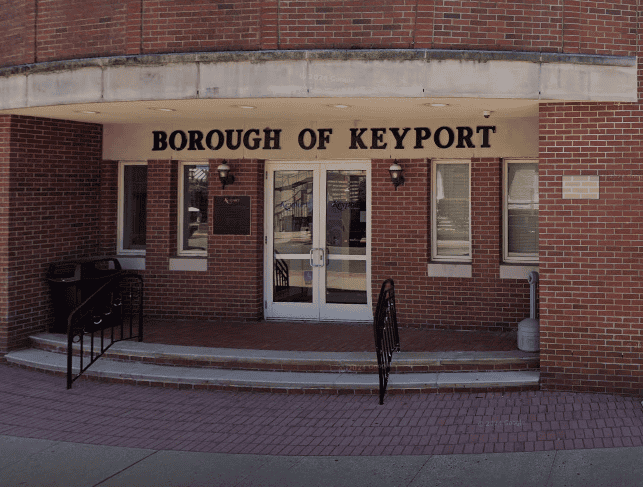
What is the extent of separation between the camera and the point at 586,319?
8242 millimetres

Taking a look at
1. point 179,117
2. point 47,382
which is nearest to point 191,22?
point 179,117

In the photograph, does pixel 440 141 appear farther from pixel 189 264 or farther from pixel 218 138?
pixel 189 264

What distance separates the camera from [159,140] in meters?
11.8

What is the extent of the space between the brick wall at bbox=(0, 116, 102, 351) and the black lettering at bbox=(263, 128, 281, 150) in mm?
2730

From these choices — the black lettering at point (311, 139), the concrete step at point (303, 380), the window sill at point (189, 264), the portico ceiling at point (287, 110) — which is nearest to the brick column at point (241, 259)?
the window sill at point (189, 264)

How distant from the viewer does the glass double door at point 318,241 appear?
37.1 feet

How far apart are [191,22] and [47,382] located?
15.5ft

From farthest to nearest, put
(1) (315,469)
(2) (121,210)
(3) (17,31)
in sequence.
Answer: (2) (121,210) → (3) (17,31) → (1) (315,469)

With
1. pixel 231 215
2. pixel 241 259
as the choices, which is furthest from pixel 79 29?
pixel 241 259

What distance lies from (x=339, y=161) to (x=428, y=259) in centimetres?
199

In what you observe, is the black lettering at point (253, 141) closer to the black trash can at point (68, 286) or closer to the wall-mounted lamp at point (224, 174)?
the wall-mounted lamp at point (224, 174)

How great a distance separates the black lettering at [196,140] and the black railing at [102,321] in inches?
88.3

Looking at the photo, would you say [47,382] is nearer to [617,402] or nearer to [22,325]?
[22,325]

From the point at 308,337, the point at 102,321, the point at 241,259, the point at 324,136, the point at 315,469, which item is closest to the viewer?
the point at 315,469
